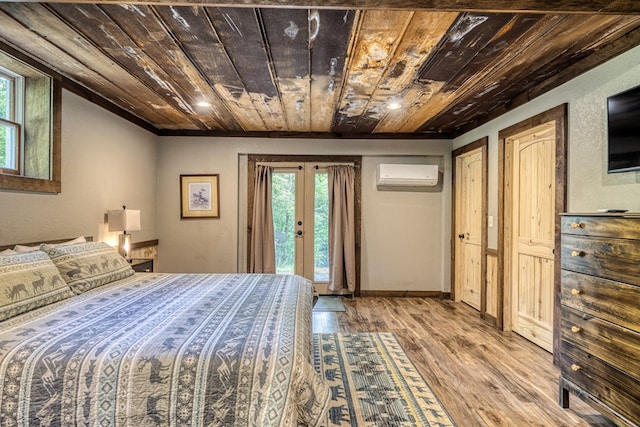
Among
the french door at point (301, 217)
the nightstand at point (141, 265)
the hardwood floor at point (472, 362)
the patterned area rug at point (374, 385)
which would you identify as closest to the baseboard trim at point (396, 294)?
the hardwood floor at point (472, 362)

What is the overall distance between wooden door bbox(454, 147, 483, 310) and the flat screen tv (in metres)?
1.97

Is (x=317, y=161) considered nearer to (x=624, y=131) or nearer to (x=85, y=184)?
(x=85, y=184)

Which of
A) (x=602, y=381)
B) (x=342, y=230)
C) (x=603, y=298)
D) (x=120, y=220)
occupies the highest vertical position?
(x=120, y=220)

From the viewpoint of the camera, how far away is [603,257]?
1891 mm

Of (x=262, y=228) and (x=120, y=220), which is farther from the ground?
(x=120, y=220)

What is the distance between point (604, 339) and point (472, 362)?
1151 mm

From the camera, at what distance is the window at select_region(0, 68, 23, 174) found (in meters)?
2.60

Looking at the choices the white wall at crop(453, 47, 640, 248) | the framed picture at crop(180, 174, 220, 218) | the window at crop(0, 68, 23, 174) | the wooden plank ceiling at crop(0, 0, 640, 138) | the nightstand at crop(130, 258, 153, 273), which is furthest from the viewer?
the framed picture at crop(180, 174, 220, 218)

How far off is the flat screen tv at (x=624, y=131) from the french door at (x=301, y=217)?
3368mm

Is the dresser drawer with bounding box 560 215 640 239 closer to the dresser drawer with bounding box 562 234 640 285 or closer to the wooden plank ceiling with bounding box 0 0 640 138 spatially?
the dresser drawer with bounding box 562 234 640 285

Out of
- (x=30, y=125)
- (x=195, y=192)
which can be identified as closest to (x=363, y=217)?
(x=195, y=192)

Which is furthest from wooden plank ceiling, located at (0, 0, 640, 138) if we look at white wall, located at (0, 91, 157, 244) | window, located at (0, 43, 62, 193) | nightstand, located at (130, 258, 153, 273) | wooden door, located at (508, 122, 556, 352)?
nightstand, located at (130, 258, 153, 273)

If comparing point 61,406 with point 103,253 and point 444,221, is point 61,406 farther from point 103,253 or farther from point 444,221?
point 444,221

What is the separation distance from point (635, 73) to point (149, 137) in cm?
495
